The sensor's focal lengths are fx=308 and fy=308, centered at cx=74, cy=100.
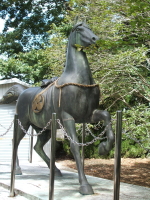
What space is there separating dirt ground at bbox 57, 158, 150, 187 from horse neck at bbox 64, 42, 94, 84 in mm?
3897

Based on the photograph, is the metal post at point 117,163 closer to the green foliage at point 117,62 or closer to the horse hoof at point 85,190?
the green foliage at point 117,62

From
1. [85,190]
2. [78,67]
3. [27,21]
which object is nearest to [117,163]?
[85,190]

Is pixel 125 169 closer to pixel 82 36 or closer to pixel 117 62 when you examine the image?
pixel 117 62

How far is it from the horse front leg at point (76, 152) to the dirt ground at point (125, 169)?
130 inches

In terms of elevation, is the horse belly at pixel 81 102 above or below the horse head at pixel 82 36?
below

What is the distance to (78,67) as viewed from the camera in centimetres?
566

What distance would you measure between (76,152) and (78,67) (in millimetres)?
1541

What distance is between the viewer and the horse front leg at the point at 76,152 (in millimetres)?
5188

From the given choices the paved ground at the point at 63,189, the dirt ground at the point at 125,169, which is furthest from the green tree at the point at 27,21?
the paved ground at the point at 63,189

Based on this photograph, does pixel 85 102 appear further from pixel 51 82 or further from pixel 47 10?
pixel 47 10

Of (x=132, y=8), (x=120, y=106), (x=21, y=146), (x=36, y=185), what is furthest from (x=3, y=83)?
(x=132, y=8)

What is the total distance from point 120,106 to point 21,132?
5.94 metres

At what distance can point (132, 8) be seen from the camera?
506cm

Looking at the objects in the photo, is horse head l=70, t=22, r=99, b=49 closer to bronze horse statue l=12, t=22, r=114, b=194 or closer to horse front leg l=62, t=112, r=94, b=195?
bronze horse statue l=12, t=22, r=114, b=194
